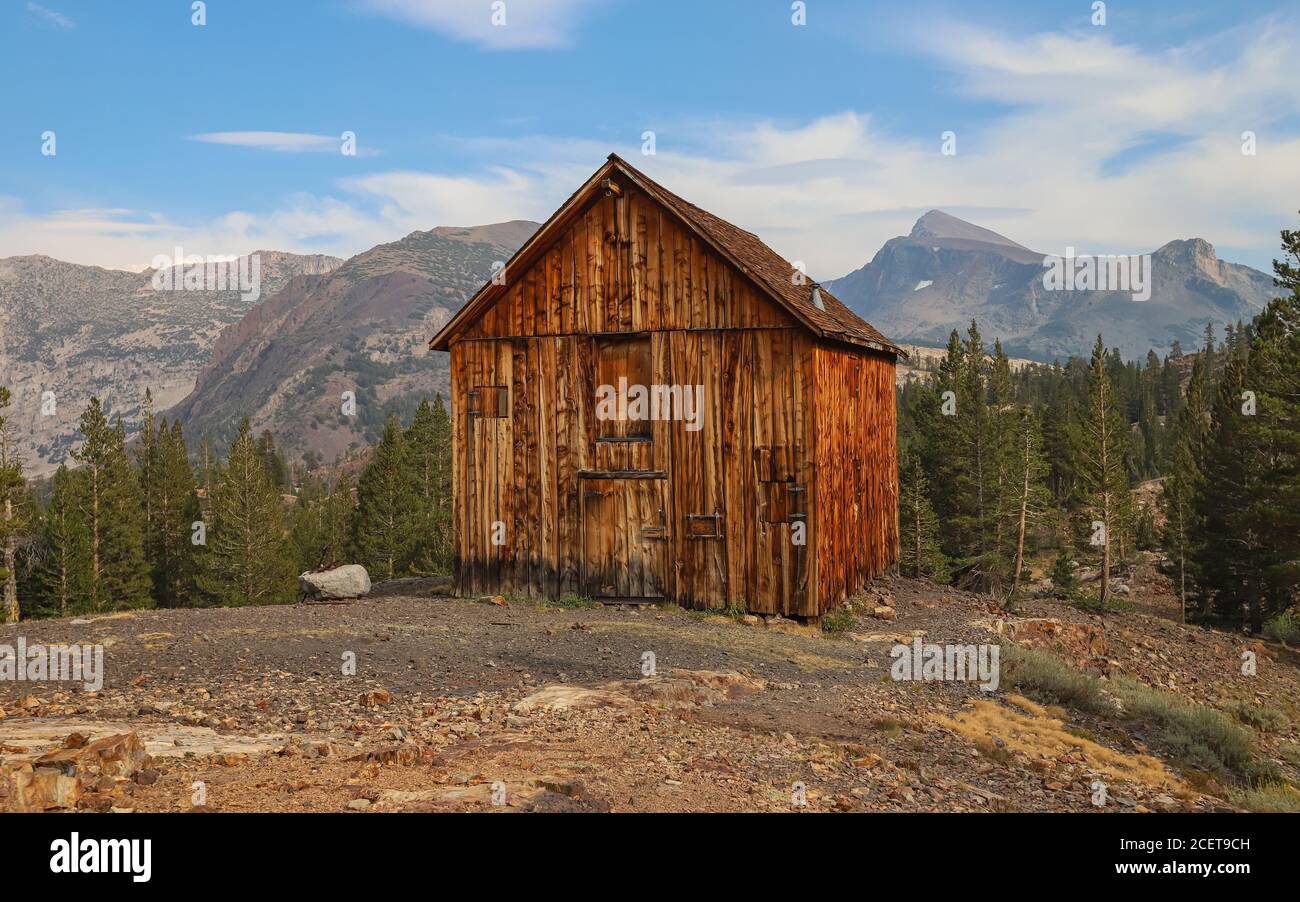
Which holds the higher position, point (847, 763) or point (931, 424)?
point (931, 424)

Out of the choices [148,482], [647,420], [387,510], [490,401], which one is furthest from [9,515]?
[647,420]

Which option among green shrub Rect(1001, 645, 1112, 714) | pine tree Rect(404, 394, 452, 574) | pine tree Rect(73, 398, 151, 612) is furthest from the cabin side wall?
pine tree Rect(73, 398, 151, 612)

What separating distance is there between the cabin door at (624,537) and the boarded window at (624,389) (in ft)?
3.26

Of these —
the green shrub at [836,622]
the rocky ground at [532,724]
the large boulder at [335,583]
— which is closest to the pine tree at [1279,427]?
the rocky ground at [532,724]

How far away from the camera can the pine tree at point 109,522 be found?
49438mm

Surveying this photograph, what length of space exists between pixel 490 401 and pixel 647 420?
343 cm

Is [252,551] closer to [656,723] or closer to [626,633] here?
[626,633]

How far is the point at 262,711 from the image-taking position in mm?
10008
